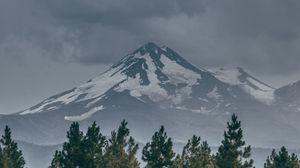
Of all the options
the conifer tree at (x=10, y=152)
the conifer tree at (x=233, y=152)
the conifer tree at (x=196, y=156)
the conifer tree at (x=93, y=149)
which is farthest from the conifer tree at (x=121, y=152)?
the conifer tree at (x=233, y=152)

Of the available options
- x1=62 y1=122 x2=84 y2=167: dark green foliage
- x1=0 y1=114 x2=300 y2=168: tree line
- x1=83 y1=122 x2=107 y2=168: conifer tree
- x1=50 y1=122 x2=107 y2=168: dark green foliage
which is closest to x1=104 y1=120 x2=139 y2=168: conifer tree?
x1=0 y1=114 x2=300 y2=168: tree line

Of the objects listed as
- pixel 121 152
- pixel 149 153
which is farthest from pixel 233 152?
pixel 121 152

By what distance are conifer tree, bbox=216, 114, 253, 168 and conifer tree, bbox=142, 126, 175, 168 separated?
521 centimetres

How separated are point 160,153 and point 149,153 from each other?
109 cm

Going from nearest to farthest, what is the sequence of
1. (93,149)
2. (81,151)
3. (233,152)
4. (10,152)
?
1. (233,152)
2. (81,151)
3. (93,149)
4. (10,152)

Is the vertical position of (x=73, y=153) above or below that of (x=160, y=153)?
below

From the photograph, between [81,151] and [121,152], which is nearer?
[81,151]

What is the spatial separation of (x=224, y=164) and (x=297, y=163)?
1372 cm

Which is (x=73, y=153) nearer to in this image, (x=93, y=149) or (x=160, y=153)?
(x=93, y=149)

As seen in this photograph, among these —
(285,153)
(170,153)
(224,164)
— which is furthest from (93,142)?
(285,153)

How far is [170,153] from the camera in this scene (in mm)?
75125

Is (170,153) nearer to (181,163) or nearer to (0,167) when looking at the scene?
(181,163)

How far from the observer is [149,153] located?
7525cm

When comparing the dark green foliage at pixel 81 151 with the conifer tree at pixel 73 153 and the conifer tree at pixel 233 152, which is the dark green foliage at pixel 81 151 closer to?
the conifer tree at pixel 73 153
